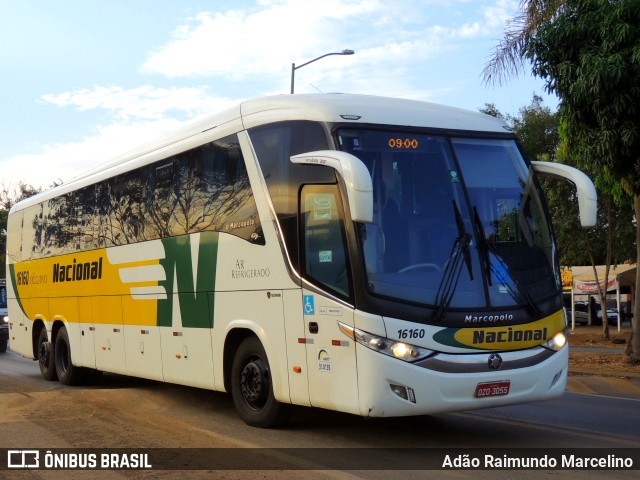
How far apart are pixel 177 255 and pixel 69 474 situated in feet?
14.6

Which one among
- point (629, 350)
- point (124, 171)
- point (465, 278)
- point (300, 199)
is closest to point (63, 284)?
point (124, 171)

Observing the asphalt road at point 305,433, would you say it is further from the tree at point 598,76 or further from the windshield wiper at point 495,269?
the tree at point 598,76

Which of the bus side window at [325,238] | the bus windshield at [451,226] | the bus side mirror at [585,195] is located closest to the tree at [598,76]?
the bus side mirror at [585,195]

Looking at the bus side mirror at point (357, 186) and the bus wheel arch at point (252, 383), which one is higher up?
the bus side mirror at point (357, 186)

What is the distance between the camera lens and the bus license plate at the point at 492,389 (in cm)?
823

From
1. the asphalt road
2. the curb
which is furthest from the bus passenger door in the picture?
the curb

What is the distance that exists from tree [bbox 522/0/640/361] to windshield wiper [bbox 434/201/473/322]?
7402mm

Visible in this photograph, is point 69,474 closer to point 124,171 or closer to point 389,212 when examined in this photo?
point 389,212

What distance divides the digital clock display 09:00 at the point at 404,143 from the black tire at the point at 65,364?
367 inches

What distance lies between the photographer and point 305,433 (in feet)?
31.5

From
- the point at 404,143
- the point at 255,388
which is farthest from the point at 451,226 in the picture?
the point at 255,388

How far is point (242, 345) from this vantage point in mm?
10211

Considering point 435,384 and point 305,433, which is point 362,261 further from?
point 305,433

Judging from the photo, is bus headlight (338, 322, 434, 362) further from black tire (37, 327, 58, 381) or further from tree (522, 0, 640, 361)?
black tire (37, 327, 58, 381)
